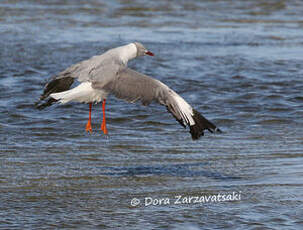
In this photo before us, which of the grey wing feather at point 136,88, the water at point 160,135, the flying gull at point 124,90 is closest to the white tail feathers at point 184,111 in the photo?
the flying gull at point 124,90

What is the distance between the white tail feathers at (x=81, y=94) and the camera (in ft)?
21.7

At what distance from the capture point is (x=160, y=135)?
844cm

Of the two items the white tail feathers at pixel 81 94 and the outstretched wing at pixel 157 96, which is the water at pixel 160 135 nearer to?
the outstretched wing at pixel 157 96

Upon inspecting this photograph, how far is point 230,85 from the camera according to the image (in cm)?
1116

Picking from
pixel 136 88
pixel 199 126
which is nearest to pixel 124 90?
pixel 136 88

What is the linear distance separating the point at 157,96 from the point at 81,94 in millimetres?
731

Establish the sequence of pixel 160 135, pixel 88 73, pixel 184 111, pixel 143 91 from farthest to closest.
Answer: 1. pixel 160 135
2. pixel 88 73
3. pixel 143 91
4. pixel 184 111

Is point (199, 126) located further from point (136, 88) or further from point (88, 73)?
point (88, 73)

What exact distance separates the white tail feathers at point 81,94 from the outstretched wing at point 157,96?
11 cm

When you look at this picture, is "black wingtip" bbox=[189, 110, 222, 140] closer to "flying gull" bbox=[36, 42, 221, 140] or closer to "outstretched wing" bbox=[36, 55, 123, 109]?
"flying gull" bbox=[36, 42, 221, 140]

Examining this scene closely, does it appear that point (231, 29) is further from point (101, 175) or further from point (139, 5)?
point (101, 175)

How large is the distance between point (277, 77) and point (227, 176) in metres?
5.15

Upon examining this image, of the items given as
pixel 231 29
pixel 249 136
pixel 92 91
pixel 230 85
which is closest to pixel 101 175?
pixel 92 91

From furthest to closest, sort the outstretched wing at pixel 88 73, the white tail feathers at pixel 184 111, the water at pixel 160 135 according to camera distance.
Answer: the outstretched wing at pixel 88 73, the white tail feathers at pixel 184 111, the water at pixel 160 135
